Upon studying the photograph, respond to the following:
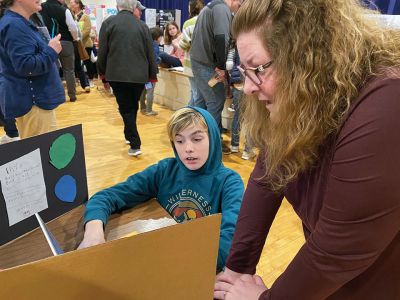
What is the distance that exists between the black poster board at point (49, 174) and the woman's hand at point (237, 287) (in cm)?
59

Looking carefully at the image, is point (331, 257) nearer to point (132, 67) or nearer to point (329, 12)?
point (329, 12)

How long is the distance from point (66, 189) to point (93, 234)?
0.20 m

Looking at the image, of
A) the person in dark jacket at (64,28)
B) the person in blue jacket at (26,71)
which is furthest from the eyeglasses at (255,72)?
the person in dark jacket at (64,28)

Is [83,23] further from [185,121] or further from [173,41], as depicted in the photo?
[185,121]

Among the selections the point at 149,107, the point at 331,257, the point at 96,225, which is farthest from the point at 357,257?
the point at 149,107

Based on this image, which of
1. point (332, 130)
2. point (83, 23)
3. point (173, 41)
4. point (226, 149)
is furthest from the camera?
point (83, 23)

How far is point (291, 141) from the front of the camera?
62 cm

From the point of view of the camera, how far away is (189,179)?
1.32 m

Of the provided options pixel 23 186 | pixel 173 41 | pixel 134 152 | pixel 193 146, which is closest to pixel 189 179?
pixel 193 146

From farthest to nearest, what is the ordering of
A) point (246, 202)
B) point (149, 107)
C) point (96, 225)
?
point (149, 107) → point (96, 225) → point (246, 202)

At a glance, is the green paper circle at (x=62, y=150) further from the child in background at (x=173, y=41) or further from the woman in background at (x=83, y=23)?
the woman in background at (x=83, y=23)

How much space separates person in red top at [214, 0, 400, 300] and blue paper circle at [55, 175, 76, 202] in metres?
0.64

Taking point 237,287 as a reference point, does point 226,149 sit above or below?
below

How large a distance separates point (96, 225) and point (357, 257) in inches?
29.1
